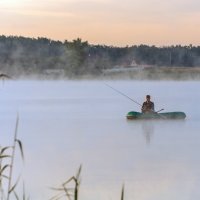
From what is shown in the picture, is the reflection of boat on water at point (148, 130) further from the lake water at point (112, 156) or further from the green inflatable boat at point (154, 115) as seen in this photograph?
the green inflatable boat at point (154, 115)

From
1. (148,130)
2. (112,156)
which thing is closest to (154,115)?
(148,130)

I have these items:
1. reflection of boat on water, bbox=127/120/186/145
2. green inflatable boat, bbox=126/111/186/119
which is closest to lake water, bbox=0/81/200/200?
reflection of boat on water, bbox=127/120/186/145

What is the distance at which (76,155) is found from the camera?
1029 cm

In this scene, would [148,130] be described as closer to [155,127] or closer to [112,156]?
[155,127]

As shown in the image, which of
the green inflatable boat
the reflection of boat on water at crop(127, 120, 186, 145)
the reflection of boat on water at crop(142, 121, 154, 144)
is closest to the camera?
the reflection of boat on water at crop(142, 121, 154, 144)

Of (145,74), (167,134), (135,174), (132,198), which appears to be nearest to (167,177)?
(135,174)

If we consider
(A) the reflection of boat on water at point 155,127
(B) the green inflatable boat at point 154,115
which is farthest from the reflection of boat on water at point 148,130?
(B) the green inflatable boat at point 154,115

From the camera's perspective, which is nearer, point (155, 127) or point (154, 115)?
point (155, 127)

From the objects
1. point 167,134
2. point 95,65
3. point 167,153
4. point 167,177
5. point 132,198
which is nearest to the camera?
point 132,198

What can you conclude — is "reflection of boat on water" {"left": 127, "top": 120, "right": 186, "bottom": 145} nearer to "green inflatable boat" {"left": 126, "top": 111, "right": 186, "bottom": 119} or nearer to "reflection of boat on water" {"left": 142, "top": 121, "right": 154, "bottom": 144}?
"reflection of boat on water" {"left": 142, "top": 121, "right": 154, "bottom": 144}

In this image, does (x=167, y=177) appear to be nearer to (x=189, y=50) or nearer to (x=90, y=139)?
(x=90, y=139)

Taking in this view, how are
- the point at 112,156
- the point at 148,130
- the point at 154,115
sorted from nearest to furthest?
the point at 112,156 < the point at 148,130 < the point at 154,115

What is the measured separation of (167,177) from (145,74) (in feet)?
161

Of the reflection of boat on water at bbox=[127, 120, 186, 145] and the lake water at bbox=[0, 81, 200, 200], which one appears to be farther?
the reflection of boat on water at bbox=[127, 120, 186, 145]
